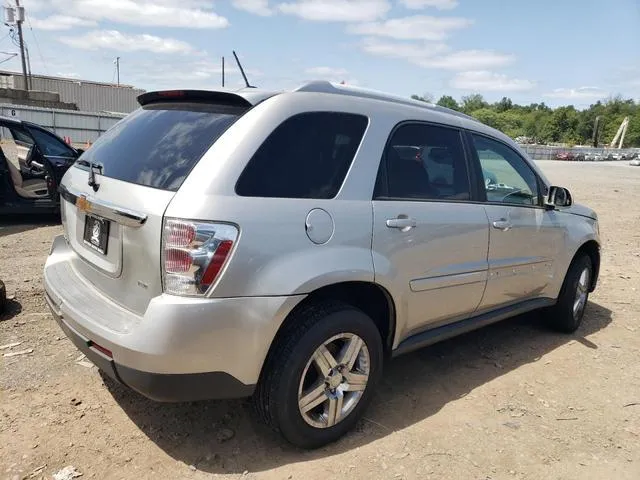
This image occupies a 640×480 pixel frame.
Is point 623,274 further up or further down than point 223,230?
further down

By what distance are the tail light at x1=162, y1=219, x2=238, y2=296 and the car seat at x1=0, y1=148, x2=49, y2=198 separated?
6394 mm

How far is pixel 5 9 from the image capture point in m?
36.4

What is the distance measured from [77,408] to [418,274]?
215cm

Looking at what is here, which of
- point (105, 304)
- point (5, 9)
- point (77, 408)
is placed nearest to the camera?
point (105, 304)

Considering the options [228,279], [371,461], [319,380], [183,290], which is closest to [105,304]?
[183,290]

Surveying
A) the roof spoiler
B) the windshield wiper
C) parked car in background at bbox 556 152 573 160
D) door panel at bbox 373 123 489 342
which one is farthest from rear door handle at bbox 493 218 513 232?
parked car in background at bbox 556 152 573 160

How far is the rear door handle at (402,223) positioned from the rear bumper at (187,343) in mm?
756

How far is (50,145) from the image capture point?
28.0 feet

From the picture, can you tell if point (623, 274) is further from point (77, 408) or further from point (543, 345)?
point (77, 408)

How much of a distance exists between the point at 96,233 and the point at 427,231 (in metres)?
1.85

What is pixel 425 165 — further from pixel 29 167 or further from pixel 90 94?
pixel 90 94

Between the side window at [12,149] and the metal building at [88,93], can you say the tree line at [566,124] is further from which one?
the side window at [12,149]

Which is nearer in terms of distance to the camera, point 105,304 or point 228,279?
point 228,279

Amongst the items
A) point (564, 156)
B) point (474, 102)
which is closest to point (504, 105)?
point (474, 102)
